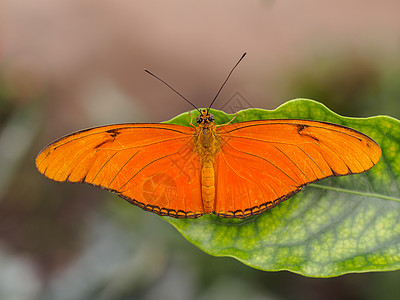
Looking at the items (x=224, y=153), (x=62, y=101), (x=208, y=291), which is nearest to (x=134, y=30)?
(x=62, y=101)

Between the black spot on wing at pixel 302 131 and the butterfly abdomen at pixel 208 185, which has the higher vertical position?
the black spot on wing at pixel 302 131

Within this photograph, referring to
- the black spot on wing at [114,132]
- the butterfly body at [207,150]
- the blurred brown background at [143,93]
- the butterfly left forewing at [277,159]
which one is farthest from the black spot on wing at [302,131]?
the black spot on wing at [114,132]

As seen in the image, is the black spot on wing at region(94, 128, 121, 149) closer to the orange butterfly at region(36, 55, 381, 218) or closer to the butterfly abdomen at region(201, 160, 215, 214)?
the orange butterfly at region(36, 55, 381, 218)

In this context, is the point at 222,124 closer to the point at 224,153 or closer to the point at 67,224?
the point at 224,153

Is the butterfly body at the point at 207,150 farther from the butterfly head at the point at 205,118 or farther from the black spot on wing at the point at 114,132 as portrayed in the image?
the black spot on wing at the point at 114,132

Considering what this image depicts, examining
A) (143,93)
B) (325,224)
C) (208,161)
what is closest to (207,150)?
(208,161)

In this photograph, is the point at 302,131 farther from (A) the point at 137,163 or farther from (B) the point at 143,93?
(B) the point at 143,93

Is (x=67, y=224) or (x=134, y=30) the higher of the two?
(x=134, y=30)

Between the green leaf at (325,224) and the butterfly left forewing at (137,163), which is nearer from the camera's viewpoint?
the green leaf at (325,224)
